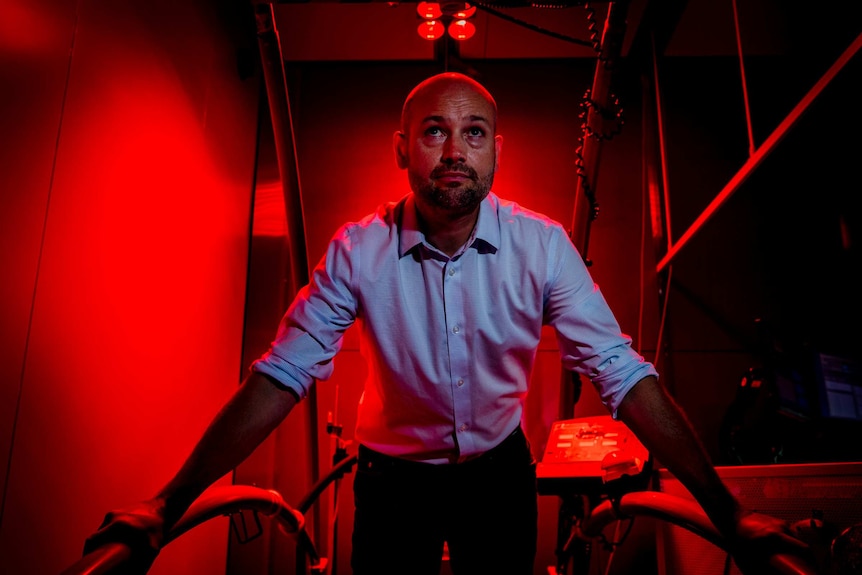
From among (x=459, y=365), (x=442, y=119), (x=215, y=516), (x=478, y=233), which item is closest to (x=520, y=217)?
(x=478, y=233)

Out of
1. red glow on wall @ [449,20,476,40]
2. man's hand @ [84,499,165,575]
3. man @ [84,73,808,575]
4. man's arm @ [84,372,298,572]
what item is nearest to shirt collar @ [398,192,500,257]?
man @ [84,73,808,575]

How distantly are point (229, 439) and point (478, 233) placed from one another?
91 cm

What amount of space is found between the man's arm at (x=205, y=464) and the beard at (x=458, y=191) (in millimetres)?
692

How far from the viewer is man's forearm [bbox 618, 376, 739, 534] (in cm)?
117

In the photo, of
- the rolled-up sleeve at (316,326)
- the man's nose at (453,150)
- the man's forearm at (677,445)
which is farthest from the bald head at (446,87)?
the man's forearm at (677,445)

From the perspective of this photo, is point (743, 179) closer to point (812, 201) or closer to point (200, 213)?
point (812, 201)

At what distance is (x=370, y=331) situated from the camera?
1.70m

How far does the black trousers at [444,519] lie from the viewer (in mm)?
1676

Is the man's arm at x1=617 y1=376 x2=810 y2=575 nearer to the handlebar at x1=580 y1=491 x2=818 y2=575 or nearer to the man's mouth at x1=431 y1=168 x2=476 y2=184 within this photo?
the handlebar at x1=580 y1=491 x2=818 y2=575

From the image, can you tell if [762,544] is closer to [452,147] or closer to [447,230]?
[447,230]

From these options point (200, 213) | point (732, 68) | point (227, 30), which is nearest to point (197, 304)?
point (200, 213)

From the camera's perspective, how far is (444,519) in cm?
170

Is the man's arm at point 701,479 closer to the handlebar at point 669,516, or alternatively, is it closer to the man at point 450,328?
the handlebar at point 669,516

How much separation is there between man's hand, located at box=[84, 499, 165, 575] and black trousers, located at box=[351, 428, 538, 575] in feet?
2.56
